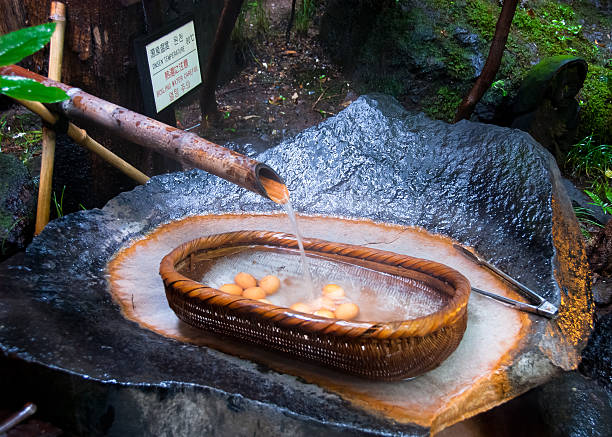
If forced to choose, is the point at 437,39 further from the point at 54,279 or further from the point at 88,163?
the point at 54,279

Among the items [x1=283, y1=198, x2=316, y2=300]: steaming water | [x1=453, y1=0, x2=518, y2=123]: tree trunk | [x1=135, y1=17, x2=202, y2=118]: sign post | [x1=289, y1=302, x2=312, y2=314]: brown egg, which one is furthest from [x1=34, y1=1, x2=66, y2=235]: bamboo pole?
[x1=453, y1=0, x2=518, y2=123]: tree trunk

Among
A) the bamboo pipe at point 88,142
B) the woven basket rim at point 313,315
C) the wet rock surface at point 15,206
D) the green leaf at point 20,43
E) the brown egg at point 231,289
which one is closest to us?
the green leaf at point 20,43

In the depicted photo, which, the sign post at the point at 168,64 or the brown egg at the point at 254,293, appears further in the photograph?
the sign post at the point at 168,64

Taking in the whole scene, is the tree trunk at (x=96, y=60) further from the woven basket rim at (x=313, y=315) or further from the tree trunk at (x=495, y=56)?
the tree trunk at (x=495, y=56)

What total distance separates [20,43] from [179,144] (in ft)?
4.24

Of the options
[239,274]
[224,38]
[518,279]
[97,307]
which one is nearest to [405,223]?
[518,279]

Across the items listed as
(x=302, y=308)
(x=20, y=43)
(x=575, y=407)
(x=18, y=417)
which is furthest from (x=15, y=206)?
(x=575, y=407)

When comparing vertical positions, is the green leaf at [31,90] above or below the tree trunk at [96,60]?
above

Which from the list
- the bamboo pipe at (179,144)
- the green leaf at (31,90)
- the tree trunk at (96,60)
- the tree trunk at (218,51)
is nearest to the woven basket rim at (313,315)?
the bamboo pipe at (179,144)

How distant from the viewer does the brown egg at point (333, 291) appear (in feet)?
6.69

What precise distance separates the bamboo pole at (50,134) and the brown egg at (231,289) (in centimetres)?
120

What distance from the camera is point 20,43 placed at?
2.88 feet

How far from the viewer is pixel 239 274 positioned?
83.8 inches

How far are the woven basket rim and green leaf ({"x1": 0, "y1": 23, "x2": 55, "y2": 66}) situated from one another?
3.29 ft
